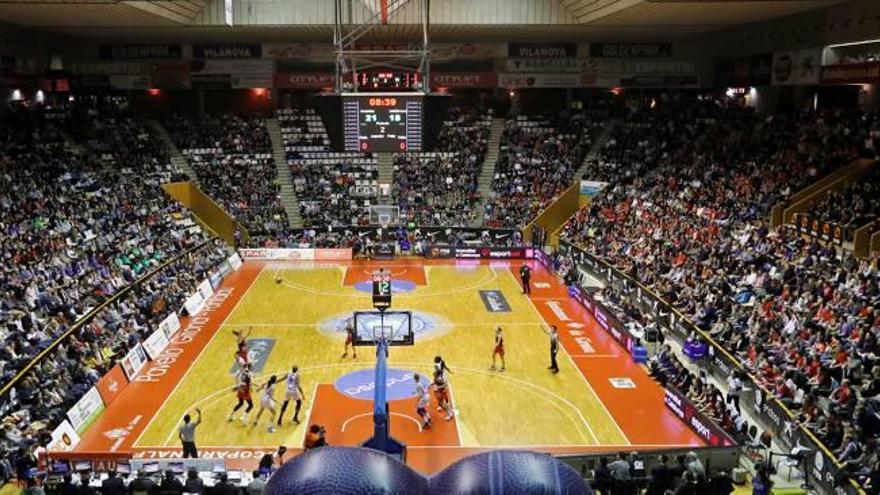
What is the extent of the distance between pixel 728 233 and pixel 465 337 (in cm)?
1067

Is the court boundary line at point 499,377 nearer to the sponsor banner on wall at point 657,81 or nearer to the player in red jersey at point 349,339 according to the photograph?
the player in red jersey at point 349,339

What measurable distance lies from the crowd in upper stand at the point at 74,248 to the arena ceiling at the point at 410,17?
550 cm

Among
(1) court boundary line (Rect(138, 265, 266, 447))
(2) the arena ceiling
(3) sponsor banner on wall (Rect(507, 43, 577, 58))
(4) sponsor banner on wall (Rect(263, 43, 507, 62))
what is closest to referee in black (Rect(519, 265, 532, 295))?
(2) the arena ceiling

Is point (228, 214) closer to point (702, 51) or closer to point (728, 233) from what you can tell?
point (728, 233)

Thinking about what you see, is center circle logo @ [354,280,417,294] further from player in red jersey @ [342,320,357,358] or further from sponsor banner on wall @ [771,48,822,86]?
sponsor banner on wall @ [771,48,822,86]

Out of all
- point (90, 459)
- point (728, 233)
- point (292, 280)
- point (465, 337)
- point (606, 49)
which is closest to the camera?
point (90, 459)

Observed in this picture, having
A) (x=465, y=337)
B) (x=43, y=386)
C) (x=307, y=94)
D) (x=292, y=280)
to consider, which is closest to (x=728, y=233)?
(x=465, y=337)

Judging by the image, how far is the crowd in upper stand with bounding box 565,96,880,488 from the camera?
17438 millimetres

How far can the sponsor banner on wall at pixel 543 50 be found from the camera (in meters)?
45.3

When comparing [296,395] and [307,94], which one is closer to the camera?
[296,395]

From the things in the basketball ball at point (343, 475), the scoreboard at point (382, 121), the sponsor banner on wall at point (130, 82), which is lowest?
the basketball ball at point (343, 475)

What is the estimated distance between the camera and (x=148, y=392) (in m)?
20.8

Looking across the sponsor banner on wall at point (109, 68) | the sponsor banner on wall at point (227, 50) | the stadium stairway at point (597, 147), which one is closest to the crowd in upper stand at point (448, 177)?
the stadium stairway at point (597, 147)

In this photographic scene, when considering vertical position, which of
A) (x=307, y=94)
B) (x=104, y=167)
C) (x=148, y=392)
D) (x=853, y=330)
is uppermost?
(x=307, y=94)
